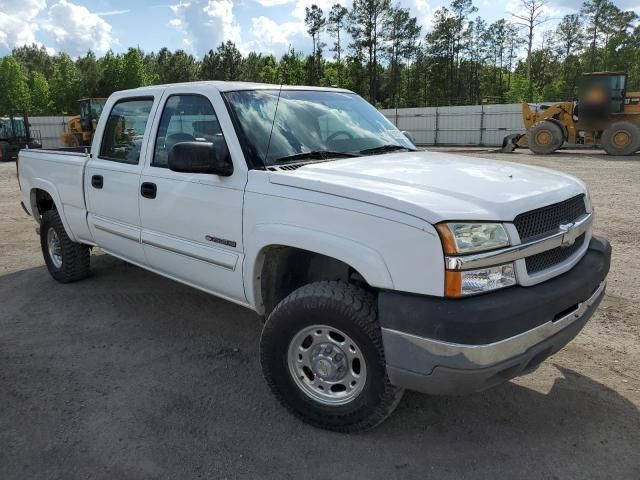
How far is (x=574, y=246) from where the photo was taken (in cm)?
306

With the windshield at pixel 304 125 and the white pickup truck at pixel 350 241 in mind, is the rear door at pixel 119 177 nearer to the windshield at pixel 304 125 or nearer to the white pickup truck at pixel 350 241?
the white pickup truck at pixel 350 241

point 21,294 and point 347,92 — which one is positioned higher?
point 347,92

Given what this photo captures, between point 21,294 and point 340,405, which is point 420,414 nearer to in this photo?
point 340,405

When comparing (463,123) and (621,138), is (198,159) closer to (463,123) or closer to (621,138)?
(621,138)

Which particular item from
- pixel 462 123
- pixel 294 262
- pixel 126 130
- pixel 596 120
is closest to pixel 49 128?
pixel 462 123

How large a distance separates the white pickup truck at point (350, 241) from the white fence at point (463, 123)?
88.8 feet

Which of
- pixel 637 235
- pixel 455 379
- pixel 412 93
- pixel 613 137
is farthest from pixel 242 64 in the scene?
pixel 455 379

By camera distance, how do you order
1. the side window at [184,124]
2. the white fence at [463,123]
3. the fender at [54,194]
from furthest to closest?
1. the white fence at [463,123]
2. the fender at [54,194]
3. the side window at [184,124]

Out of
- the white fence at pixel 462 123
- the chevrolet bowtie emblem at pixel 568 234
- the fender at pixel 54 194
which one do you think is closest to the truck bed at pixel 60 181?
the fender at pixel 54 194

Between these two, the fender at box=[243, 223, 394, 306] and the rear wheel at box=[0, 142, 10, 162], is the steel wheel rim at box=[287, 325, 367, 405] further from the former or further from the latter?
the rear wheel at box=[0, 142, 10, 162]

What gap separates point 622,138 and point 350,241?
20.8 meters

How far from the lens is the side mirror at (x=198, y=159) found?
3.17m

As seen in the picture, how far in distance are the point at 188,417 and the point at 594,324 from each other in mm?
3301

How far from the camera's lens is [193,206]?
3.64m
